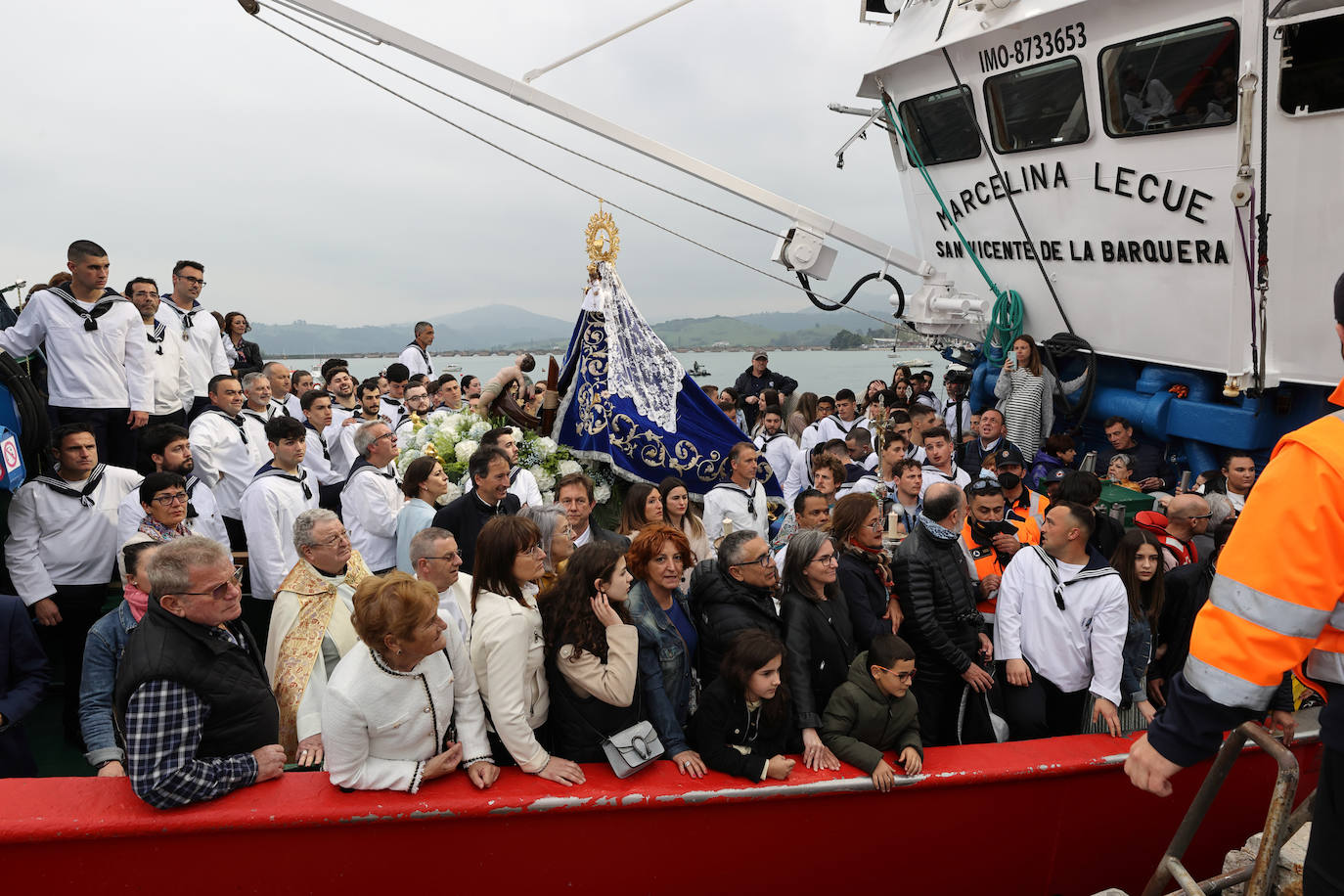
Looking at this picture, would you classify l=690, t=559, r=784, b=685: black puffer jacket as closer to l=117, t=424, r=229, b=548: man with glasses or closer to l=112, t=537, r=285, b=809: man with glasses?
l=112, t=537, r=285, b=809: man with glasses

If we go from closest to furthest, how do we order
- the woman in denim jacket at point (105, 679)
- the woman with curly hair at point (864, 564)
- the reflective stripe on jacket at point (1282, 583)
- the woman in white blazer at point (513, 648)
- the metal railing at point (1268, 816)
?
the reflective stripe on jacket at point (1282, 583), the metal railing at point (1268, 816), the woman in white blazer at point (513, 648), the woman in denim jacket at point (105, 679), the woman with curly hair at point (864, 564)

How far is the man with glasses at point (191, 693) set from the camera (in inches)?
115

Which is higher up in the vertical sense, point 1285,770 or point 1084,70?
point 1084,70

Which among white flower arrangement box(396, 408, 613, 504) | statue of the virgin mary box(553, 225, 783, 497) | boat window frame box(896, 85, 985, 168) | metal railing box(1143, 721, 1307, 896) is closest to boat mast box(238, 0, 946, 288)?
boat window frame box(896, 85, 985, 168)

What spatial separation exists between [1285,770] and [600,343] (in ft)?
19.4

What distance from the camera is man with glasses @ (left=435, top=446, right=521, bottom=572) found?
5.38 metres

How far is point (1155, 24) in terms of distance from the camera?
7.44 m

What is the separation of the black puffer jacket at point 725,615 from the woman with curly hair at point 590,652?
551mm

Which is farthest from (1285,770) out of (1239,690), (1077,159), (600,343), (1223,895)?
(1077,159)

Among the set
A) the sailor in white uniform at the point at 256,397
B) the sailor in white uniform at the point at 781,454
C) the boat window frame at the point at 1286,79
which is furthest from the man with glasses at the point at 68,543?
the boat window frame at the point at 1286,79

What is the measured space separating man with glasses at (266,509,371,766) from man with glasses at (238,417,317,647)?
1.38 metres

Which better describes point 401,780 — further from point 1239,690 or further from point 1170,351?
point 1170,351

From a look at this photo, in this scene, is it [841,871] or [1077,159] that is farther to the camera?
[1077,159]

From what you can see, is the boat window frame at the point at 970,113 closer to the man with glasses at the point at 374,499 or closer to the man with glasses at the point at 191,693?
the man with glasses at the point at 374,499
